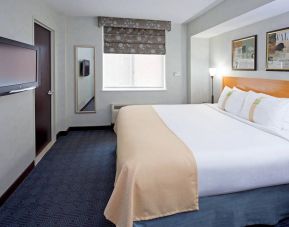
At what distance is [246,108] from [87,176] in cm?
222

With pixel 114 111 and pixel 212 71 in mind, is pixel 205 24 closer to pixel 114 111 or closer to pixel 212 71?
pixel 212 71

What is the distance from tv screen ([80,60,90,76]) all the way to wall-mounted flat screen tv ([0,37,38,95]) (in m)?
2.08

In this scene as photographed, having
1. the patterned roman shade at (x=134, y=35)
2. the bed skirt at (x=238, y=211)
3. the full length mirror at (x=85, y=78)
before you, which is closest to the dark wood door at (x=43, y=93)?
the full length mirror at (x=85, y=78)

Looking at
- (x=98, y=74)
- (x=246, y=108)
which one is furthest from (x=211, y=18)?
(x=98, y=74)

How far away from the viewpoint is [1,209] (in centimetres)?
222

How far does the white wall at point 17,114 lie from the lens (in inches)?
93.9

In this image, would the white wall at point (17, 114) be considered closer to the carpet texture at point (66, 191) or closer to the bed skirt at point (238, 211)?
the carpet texture at point (66, 191)

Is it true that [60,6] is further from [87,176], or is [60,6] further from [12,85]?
[87,176]

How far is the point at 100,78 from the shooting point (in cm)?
512

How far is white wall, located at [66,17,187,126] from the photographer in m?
4.90

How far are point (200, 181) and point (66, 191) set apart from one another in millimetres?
1524

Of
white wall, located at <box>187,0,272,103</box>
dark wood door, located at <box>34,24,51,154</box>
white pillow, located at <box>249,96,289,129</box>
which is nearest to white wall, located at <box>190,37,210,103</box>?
white wall, located at <box>187,0,272,103</box>

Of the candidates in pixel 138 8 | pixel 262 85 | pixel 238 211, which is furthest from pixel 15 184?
pixel 262 85

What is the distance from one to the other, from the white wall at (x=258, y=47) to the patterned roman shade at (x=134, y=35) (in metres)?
1.10
